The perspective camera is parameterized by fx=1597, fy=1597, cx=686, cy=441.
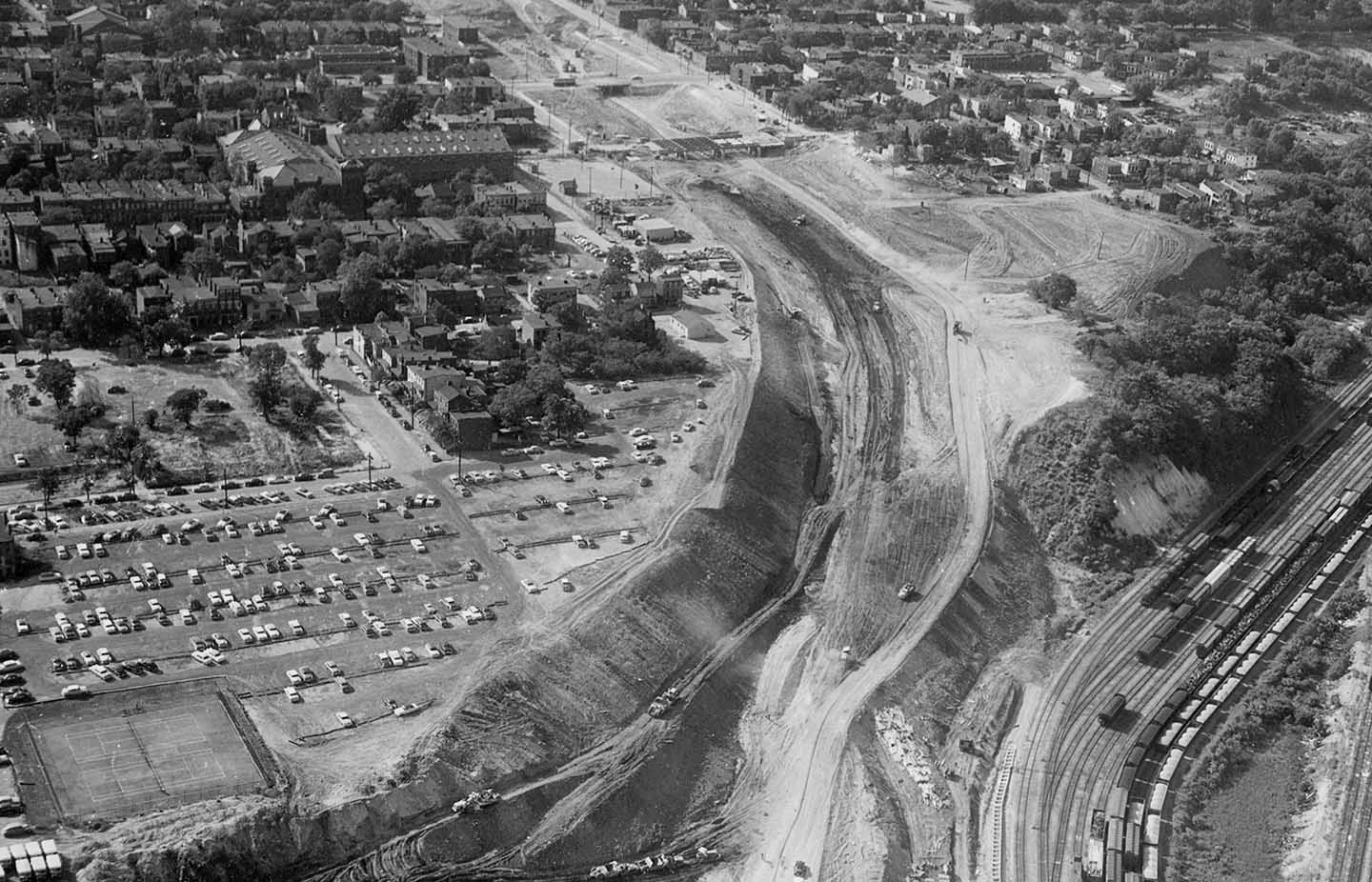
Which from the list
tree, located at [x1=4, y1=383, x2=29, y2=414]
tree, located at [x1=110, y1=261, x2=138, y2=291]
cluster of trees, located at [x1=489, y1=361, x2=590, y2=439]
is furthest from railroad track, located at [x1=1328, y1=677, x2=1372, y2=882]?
tree, located at [x1=110, y1=261, x2=138, y2=291]

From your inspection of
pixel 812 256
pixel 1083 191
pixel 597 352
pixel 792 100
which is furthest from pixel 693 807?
pixel 792 100

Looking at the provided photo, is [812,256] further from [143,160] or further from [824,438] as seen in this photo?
[143,160]

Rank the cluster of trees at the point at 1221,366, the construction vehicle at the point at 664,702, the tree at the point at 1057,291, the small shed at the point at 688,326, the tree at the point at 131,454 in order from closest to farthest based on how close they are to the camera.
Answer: the construction vehicle at the point at 664,702 < the tree at the point at 131,454 < the cluster of trees at the point at 1221,366 < the small shed at the point at 688,326 < the tree at the point at 1057,291

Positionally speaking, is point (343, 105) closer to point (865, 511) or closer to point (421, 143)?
point (421, 143)

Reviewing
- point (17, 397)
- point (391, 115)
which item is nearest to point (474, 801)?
point (17, 397)

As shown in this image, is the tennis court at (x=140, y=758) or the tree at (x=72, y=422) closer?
the tennis court at (x=140, y=758)

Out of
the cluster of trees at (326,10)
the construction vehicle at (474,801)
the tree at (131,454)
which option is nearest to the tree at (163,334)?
the tree at (131,454)

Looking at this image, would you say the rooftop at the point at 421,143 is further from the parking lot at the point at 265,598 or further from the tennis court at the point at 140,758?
the tennis court at the point at 140,758
